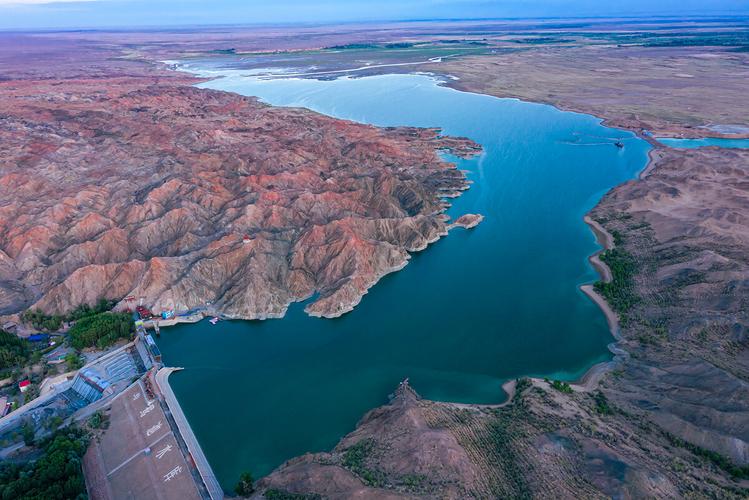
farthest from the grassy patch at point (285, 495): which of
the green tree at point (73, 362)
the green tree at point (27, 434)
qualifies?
the green tree at point (73, 362)

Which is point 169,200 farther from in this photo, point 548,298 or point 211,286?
point 548,298

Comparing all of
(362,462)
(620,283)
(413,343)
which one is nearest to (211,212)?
(413,343)

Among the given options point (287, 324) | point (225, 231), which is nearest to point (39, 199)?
point (225, 231)

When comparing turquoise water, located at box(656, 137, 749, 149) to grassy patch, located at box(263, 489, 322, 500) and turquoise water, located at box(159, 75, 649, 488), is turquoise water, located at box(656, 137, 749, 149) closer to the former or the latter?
turquoise water, located at box(159, 75, 649, 488)

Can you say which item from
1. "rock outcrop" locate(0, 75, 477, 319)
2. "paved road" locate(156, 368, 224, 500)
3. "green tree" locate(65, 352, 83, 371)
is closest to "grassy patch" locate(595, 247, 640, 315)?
"rock outcrop" locate(0, 75, 477, 319)

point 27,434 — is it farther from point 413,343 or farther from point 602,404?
point 602,404

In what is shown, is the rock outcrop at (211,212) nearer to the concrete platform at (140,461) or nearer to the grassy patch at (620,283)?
the concrete platform at (140,461)
